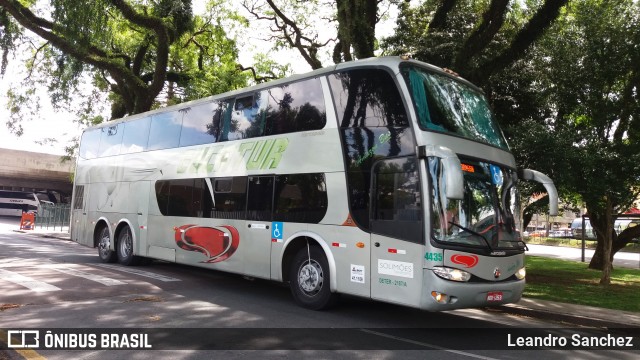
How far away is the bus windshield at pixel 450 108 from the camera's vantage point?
7055mm

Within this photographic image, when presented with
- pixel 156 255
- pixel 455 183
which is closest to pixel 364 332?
pixel 455 183

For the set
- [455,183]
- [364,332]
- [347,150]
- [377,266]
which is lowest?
[364,332]

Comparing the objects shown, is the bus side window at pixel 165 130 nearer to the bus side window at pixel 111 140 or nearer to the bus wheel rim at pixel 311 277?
the bus side window at pixel 111 140

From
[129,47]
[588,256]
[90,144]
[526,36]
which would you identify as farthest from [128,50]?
[588,256]

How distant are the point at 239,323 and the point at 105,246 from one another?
8.49 m

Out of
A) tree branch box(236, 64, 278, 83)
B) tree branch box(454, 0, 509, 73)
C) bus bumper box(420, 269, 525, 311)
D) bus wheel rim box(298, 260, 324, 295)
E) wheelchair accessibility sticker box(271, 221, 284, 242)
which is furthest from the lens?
tree branch box(236, 64, 278, 83)

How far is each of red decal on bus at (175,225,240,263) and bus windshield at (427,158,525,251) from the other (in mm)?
4445

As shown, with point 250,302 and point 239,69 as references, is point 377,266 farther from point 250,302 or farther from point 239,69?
point 239,69

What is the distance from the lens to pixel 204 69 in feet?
86.6

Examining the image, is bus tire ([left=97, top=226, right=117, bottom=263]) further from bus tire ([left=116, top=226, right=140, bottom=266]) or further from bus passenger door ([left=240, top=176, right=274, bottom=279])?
bus passenger door ([left=240, top=176, right=274, bottom=279])

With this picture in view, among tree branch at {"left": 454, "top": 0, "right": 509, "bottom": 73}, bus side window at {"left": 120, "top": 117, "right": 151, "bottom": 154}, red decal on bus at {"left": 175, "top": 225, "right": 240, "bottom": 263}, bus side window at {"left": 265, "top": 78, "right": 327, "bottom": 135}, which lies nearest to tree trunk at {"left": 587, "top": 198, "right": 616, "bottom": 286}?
tree branch at {"left": 454, "top": 0, "right": 509, "bottom": 73}

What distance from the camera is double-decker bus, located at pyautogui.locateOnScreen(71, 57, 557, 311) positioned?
6562 millimetres

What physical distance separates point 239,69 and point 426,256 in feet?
70.9

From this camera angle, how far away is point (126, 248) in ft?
42.7
